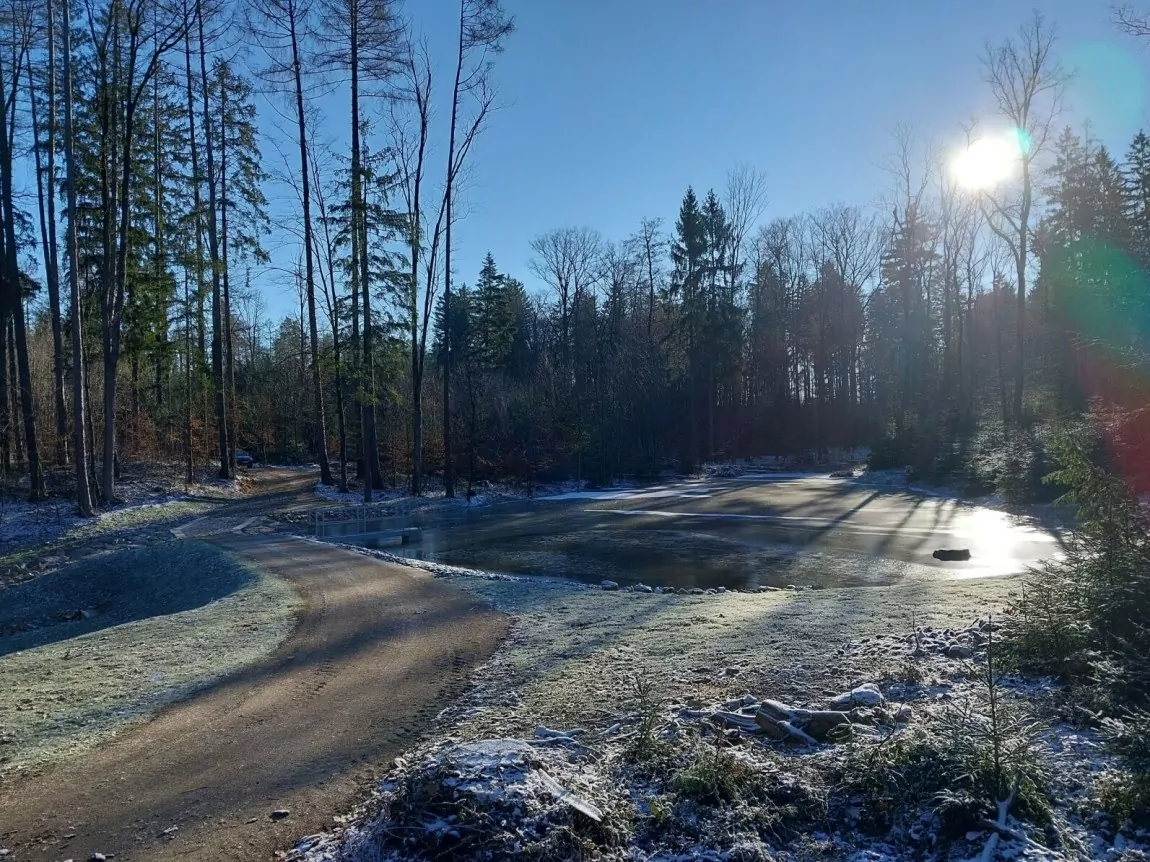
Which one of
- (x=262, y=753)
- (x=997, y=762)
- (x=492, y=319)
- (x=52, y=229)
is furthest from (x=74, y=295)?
(x=492, y=319)

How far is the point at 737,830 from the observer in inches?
131

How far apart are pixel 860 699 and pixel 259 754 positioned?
4150 mm

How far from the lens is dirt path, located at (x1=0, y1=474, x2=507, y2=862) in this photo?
377 cm

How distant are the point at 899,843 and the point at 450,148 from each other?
2531cm

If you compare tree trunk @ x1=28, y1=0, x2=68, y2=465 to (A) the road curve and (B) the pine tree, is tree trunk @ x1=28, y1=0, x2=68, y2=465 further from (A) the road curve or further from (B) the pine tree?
(B) the pine tree

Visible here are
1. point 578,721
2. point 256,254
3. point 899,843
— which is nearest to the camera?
point 899,843

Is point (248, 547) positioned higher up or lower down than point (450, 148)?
lower down

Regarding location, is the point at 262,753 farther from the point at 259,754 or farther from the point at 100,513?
the point at 100,513

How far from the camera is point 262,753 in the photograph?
15.5ft

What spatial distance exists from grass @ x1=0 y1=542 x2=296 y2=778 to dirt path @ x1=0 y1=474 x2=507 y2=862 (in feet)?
1.16

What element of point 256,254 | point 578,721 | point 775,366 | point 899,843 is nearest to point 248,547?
point 578,721

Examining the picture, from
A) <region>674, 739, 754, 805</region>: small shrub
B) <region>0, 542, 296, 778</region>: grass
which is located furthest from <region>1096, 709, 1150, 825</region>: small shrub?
<region>0, 542, 296, 778</region>: grass

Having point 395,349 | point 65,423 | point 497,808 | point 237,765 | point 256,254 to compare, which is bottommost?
point 237,765

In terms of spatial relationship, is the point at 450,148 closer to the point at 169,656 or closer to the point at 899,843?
the point at 169,656
